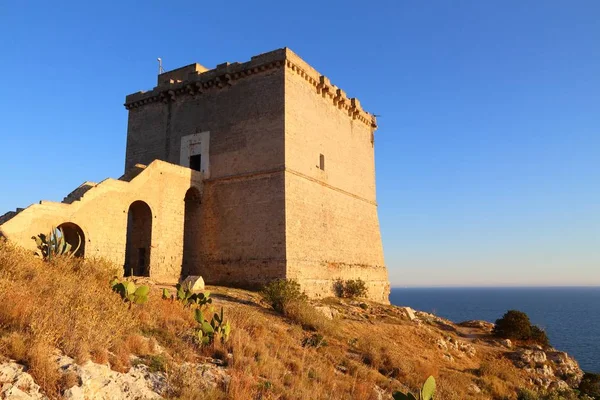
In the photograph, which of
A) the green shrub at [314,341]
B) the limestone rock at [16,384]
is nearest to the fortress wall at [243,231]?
the green shrub at [314,341]

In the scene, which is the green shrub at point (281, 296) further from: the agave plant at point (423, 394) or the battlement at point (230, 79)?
the battlement at point (230, 79)

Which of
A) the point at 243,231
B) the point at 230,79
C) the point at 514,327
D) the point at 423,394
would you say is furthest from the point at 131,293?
the point at 514,327

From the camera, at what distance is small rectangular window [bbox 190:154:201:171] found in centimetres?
2188

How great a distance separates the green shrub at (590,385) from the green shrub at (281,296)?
32.8 ft

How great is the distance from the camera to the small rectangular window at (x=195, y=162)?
21.9 meters

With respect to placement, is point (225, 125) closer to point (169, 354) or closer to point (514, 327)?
point (169, 354)

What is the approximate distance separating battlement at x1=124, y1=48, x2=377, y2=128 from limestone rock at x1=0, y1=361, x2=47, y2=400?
16.3 meters

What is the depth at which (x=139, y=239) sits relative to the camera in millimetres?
19312

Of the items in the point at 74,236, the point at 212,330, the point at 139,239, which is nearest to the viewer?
the point at 212,330

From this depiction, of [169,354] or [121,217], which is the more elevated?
[121,217]

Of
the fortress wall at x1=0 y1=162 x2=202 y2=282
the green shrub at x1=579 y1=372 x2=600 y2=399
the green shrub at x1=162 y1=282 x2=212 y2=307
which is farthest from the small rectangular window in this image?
the green shrub at x1=579 y1=372 x2=600 y2=399

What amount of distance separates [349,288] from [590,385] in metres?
10.1

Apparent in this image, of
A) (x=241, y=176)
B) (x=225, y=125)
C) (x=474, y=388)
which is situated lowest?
(x=474, y=388)

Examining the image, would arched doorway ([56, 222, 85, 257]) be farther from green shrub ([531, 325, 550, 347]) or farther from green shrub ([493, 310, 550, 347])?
green shrub ([531, 325, 550, 347])
